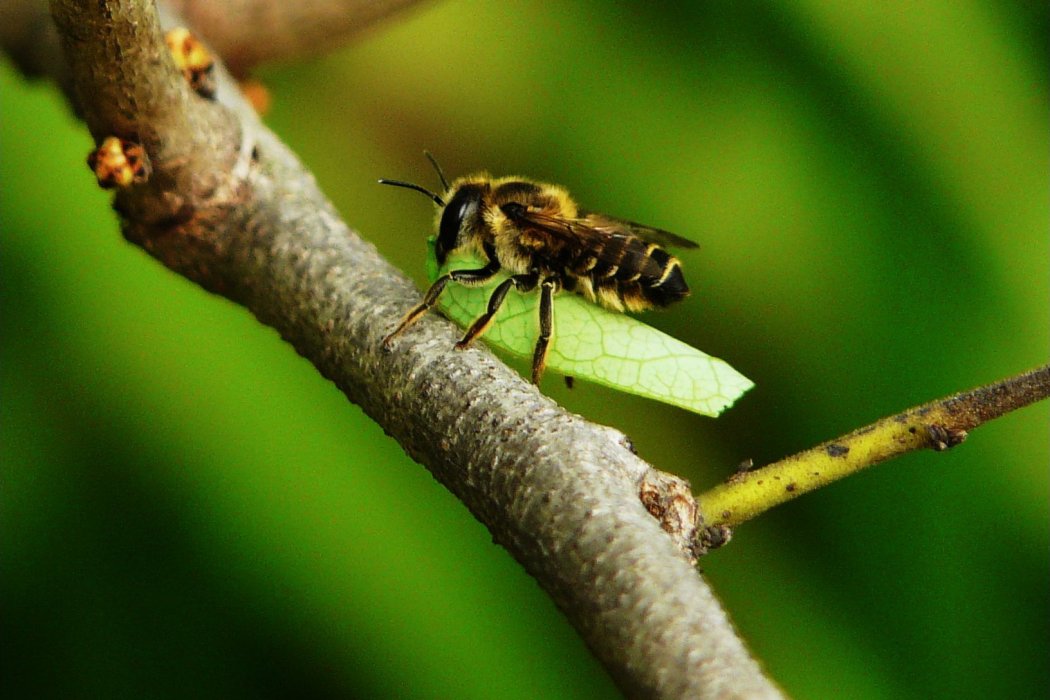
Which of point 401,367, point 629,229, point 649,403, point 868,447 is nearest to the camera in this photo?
point 868,447

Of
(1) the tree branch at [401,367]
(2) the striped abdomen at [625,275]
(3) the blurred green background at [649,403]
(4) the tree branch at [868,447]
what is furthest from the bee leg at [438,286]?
(3) the blurred green background at [649,403]

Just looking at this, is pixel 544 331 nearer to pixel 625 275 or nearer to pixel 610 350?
pixel 610 350

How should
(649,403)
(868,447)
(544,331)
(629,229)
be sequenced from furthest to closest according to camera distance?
(649,403) → (629,229) → (544,331) → (868,447)

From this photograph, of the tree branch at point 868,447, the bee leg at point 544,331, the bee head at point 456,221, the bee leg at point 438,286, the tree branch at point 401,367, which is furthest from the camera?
the bee head at point 456,221

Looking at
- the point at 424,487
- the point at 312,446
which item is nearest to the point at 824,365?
the point at 424,487

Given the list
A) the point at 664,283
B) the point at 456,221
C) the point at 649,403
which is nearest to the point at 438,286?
the point at 456,221

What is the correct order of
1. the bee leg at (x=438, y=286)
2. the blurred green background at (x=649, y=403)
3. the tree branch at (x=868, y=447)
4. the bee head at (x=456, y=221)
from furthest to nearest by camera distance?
the blurred green background at (x=649, y=403), the bee head at (x=456, y=221), the bee leg at (x=438, y=286), the tree branch at (x=868, y=447)

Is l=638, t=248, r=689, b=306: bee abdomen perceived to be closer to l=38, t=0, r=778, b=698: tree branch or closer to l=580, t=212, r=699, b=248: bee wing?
l=580, t=212, r=699, b=248: bee wing

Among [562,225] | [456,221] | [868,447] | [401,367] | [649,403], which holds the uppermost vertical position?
[649,403]

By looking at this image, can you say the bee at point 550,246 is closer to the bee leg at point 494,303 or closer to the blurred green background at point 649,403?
the bee leg at point 494,303
